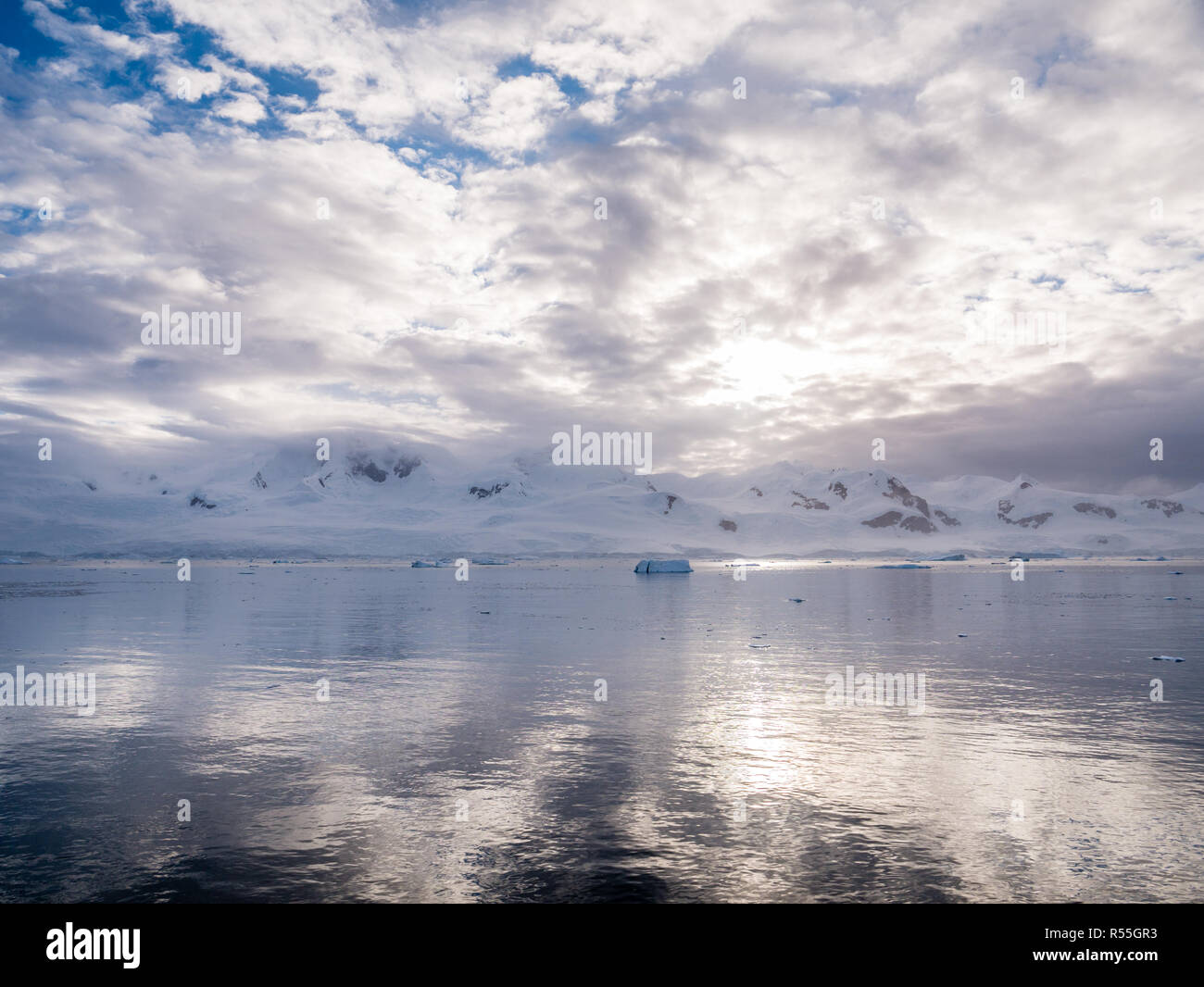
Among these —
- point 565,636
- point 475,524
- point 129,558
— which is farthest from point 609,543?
point 565,636

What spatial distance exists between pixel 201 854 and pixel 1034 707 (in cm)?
1307

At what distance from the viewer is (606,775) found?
397 inches

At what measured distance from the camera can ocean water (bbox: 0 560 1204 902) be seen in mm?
6941

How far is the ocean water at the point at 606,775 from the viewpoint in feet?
22.8
